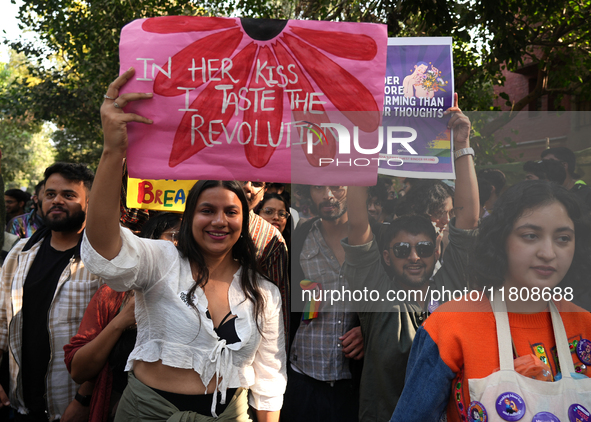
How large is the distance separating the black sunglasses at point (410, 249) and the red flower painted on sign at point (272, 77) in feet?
1.92

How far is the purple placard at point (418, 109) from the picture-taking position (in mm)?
2348

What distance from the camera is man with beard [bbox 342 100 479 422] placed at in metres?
2.29

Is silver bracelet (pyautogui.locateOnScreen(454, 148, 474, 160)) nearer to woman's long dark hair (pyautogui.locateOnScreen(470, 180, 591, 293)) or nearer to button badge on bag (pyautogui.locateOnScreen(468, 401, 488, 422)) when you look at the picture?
woman's long dark hair (pyautogui.locateOnScreen(470, 180, 591, 293))

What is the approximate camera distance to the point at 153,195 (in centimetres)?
317

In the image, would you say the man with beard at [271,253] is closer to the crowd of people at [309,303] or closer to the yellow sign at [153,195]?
the crowd of people at [309,303]

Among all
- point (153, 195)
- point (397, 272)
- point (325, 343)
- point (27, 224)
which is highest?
point (27, 224)

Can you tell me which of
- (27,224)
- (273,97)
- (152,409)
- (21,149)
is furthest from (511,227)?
(21,149)

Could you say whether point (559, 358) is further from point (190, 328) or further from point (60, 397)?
point (60, 397)

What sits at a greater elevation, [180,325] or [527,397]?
[180,325]

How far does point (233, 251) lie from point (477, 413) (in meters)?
1.33

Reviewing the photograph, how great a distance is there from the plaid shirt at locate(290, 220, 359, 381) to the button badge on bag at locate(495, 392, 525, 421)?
3.72ft

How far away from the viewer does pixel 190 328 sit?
84.0 inches

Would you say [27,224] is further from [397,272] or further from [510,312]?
[510,312]

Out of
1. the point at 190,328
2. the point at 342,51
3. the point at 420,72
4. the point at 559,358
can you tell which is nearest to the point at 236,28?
the point at 342,51
